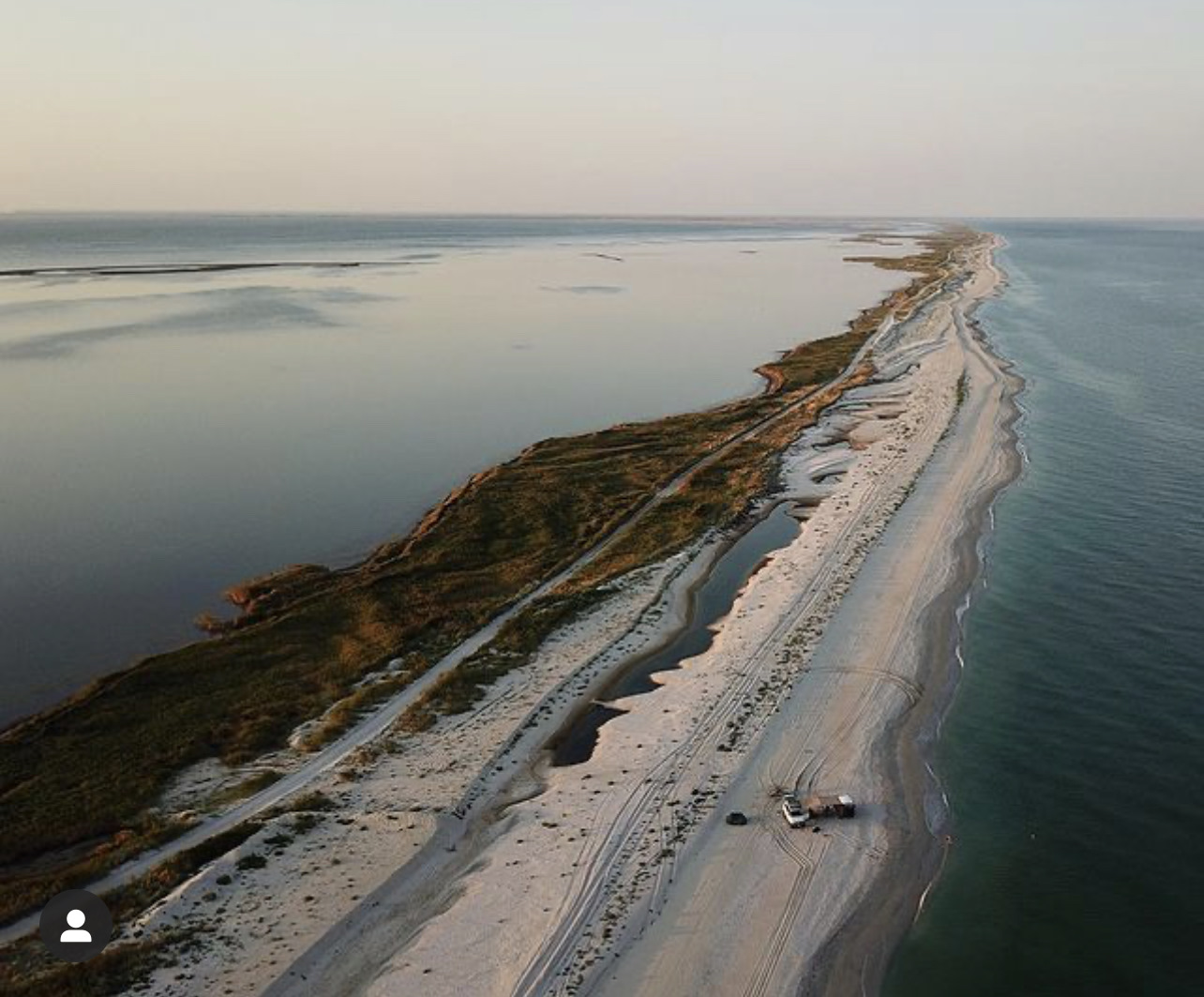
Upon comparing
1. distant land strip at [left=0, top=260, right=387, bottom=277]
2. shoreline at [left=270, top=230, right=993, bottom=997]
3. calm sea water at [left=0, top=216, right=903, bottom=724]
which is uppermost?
distant land strip at [left=0, top=260, right=387, bottom=277]

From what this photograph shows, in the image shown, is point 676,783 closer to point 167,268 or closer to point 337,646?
point 337,646

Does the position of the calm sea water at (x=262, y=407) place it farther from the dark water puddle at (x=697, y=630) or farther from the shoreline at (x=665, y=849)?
the shoreline at (x=665, y=849)

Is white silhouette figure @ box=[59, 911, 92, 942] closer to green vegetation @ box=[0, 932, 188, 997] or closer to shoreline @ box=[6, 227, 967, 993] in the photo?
green vegetation @ box=[0, 932, 188, 997]

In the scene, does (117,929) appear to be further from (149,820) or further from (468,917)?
(468,917)

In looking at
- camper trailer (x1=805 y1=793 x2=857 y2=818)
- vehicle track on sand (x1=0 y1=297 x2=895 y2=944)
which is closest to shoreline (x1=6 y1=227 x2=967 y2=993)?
vehicle track on sand (x1=0 y1=297 x2=895 y2=944)

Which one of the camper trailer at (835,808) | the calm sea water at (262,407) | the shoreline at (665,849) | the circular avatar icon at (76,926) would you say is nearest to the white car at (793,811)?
the camper trailer at (835,808)
